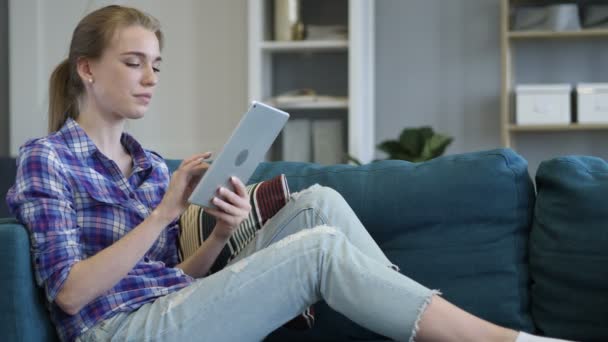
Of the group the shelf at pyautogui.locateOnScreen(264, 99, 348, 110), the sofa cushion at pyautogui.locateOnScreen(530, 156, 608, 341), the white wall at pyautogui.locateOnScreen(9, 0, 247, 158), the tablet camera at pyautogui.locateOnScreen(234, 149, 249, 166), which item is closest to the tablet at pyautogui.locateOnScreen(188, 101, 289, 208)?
the tablet camera at pyautogui.locateOnScreen(234, 149, 249, 166)

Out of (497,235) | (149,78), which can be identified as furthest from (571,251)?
(149,78)

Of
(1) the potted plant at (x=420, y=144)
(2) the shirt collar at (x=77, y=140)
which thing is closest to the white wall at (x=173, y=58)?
(1) the potted plant at (x=420, y=144)

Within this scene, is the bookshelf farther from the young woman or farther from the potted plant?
the young woman

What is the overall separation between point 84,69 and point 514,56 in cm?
264

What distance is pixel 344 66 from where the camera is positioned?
151 inches

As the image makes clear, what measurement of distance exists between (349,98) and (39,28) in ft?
4.97

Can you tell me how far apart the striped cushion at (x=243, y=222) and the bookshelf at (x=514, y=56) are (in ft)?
6.64

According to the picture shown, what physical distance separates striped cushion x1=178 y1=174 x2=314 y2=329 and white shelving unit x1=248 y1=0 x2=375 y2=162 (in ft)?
5.96

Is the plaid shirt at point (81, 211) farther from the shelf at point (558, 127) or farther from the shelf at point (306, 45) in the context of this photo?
the shelf at point (558, 127)

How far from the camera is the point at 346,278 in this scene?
56.6 inches

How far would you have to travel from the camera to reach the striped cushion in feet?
5.92

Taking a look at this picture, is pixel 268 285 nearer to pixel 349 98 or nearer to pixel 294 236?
pixel 294 236

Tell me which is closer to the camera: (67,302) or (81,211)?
(67,302)

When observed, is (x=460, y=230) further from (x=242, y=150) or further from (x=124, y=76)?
(x=124, y=76)
